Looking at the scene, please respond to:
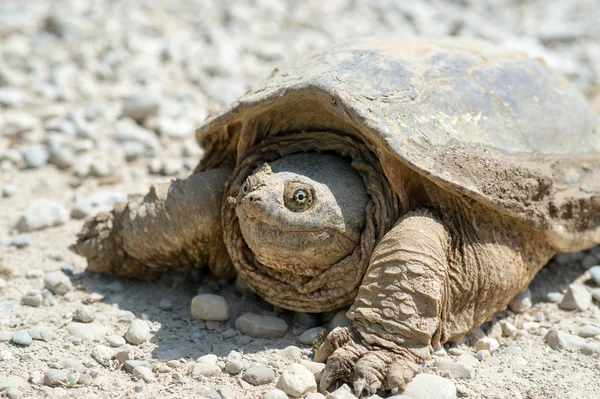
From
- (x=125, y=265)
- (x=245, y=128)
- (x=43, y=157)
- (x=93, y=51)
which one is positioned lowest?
(x=125, y=265)

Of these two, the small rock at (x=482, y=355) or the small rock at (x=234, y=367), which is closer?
the small rock at (x=234, y=367)

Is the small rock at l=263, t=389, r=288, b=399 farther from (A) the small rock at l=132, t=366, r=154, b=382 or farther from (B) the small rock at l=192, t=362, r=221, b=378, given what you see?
(A) the small rock at l=132, t=366, r=154, b=382

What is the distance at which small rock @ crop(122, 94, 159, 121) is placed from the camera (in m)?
6.66

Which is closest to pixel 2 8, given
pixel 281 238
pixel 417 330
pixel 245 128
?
pixel 245 128

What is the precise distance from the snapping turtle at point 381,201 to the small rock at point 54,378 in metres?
1.08

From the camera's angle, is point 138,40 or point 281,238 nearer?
point 281,238

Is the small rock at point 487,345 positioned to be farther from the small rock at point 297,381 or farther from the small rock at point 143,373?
the small rock at point 143,373

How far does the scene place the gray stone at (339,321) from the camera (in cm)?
366

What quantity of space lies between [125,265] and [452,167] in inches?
79.8

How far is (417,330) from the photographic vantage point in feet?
10.6

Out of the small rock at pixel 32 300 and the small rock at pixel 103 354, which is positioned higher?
the small rock at pixel 32 300

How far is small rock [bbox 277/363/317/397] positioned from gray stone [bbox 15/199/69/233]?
242 centimetres

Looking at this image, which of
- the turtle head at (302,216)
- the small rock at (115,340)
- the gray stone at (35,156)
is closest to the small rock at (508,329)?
the turtle head at (302,216)

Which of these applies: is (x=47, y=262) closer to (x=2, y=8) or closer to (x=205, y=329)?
(x=205, y=329)
